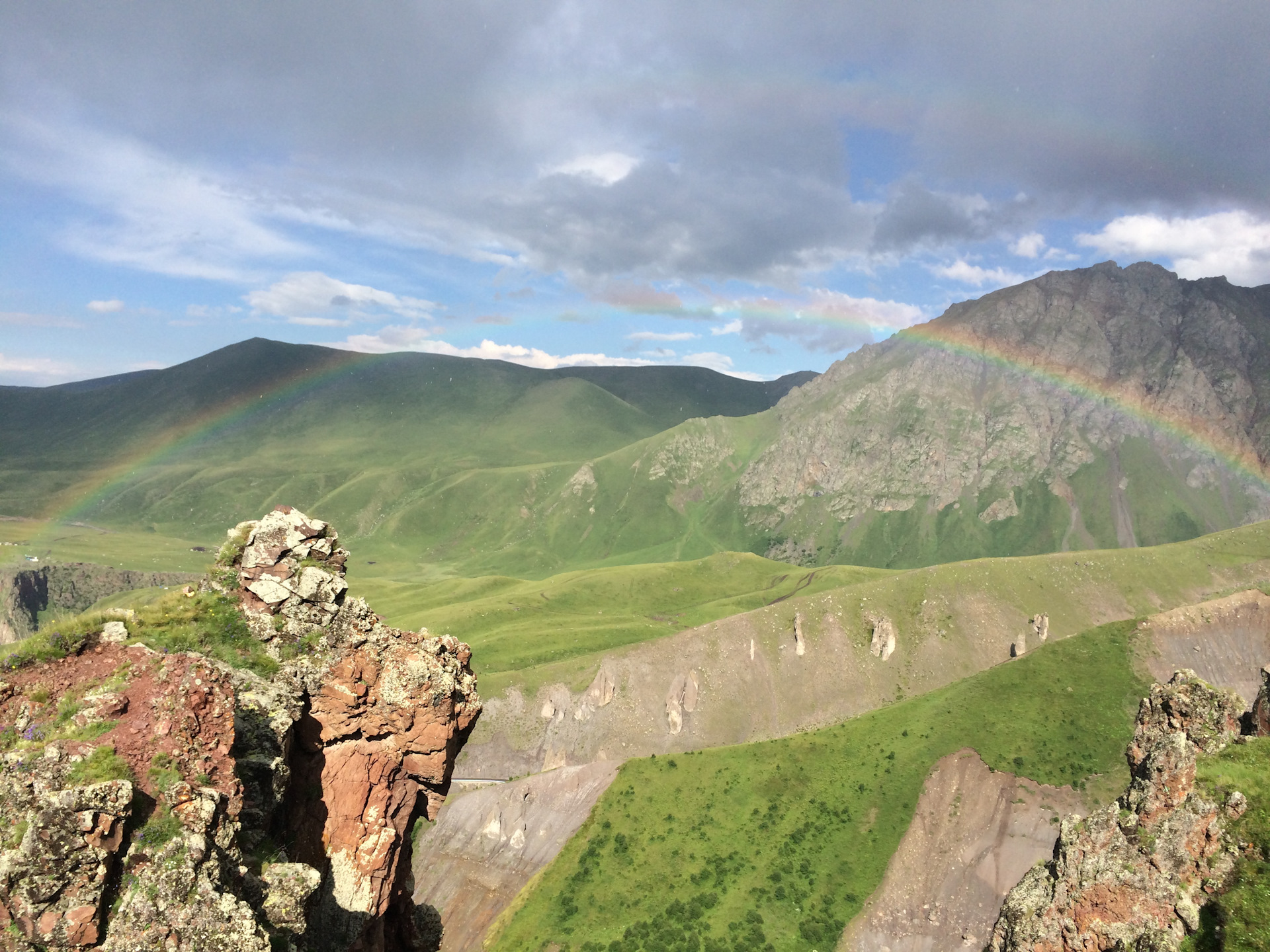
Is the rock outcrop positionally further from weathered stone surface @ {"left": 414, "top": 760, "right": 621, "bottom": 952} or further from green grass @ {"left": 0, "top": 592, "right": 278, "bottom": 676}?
weathered stone surface @ {"left": 414, "top": 760, "right": 621, "bottom": 952}

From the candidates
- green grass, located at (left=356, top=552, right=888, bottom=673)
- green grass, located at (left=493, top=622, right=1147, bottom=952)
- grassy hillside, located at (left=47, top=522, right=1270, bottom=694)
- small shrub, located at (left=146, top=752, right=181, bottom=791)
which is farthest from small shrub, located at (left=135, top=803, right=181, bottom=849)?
green grass, located at (left=356, top=552, right=888, bottom=673)

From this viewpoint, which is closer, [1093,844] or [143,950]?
[143,950]

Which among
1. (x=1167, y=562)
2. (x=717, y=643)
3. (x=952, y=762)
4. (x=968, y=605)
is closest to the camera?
(x=952, y=762)

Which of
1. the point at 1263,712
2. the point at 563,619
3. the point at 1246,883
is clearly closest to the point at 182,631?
the point at 1246,883

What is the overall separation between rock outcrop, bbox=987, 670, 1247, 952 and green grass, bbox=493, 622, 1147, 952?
42.0 meters

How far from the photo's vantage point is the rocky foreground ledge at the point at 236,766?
441 inches

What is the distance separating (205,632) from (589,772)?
82270 millimetres

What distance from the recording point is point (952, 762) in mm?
79562

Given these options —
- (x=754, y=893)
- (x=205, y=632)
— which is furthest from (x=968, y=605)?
(x=205, y=632)

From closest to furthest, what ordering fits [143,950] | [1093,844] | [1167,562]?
[143,950] → [1093,844] → [1167,562]

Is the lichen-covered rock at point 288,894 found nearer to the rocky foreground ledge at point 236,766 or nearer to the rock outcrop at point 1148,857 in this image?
the rocky foreground ledge at point 236,766

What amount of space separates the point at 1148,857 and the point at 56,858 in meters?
37.3

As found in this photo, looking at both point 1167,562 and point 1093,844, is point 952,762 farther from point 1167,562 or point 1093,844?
point 1167,562

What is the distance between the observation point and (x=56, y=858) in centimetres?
1090
